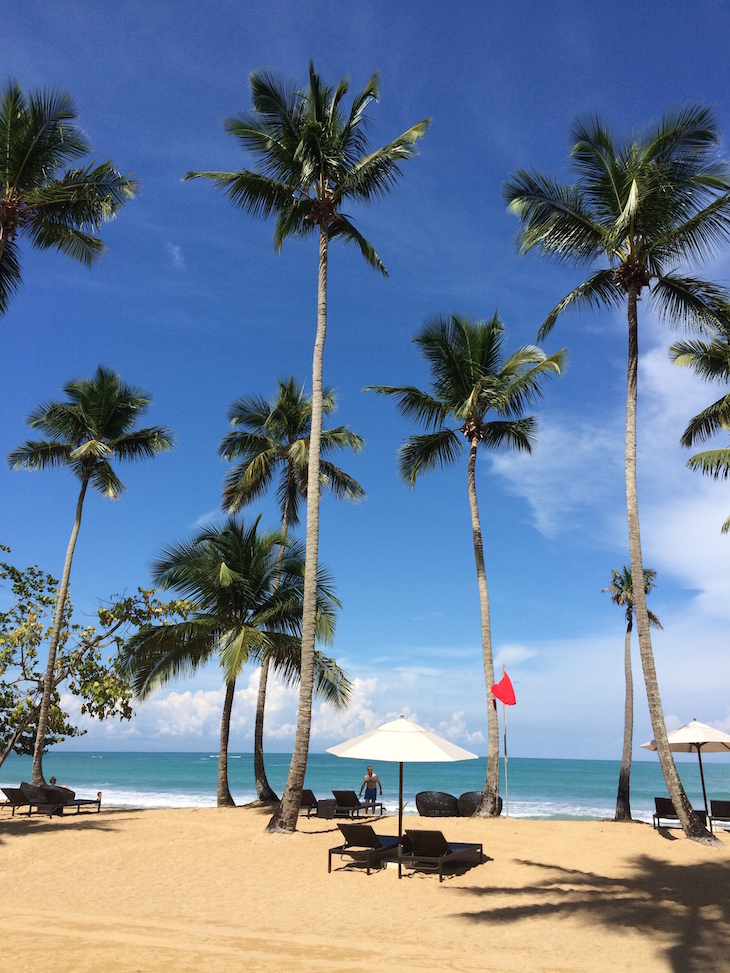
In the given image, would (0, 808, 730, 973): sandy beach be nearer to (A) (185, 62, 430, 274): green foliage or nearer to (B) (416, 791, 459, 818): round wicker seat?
(B) (416, 791, 459, 818): round wicker seat

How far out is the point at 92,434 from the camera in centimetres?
2142

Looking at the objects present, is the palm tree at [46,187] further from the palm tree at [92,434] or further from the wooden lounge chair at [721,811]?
the wooden lounge chair at [721,811]

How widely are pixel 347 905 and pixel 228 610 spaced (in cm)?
1164

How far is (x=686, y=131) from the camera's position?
14258mm

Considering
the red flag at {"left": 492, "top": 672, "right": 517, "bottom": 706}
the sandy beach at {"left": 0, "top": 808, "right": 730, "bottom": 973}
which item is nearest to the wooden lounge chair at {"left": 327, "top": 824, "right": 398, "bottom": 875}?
the sandy beach at {"left": 0, "top": 808, "right": 730, "bottom": 973}

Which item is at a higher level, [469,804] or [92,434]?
[92,434]

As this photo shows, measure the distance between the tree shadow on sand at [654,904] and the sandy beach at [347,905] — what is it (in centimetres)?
3

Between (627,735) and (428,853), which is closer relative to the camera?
(428,853)

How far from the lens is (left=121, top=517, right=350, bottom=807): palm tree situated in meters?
18.8

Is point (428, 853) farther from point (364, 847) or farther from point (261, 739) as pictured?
point (261, 739)

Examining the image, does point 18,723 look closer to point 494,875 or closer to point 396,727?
point 396,727

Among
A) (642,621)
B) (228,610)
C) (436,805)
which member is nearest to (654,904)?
(642,621)

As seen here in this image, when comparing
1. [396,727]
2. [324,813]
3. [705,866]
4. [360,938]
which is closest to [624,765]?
[324,813]

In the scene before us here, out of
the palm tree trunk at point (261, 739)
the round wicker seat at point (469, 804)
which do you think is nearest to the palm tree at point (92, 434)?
the palm tree trunk at point (261, 739)
